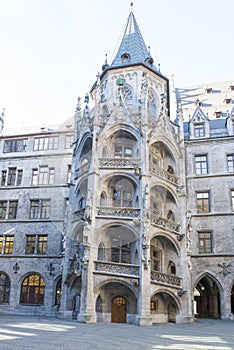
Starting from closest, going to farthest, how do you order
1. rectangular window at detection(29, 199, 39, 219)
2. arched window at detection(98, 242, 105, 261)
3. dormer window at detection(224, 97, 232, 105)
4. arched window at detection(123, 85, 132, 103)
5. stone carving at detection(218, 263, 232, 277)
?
arched window at detection(98, 242, 105, 261)
stone carving at detection(218, 263, 232, 277)
arched window at detection(123, 85, 132, 103)
rectangular window at detection(29, 199, 39, 219)
dormer window at detection(224, 97, 232, 105)

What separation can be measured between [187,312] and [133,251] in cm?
548

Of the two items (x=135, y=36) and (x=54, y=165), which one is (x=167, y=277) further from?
Result: (x=135, y=36)

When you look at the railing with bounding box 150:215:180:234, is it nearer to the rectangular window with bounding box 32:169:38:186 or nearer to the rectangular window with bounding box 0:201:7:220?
the rectangular window with bounding box 32:169:38:186

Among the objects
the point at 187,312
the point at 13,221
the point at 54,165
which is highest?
the point at 54,165

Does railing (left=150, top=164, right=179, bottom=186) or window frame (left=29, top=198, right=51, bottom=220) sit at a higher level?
railing (left=150, top=164, right=179, bottom=186)

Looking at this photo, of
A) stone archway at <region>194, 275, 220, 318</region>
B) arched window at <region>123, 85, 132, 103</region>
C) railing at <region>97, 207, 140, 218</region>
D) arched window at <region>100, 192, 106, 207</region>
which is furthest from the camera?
arched window at <region>123, 85, 132, 103</region>

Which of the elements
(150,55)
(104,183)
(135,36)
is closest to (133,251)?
(104,183)

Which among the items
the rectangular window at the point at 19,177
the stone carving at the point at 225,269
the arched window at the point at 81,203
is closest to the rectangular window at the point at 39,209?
the rectangular window at the point at 19,177

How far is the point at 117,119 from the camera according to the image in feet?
86.5

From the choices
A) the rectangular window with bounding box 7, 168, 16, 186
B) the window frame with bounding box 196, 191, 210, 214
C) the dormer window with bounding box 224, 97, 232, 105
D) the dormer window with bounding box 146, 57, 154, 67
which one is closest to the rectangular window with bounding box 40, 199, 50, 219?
the rectangular window with bounding box 7, 168, 16, 186

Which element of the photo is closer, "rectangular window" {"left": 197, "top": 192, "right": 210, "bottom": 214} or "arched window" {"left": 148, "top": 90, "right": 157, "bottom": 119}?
"rectangular window" {"left": 197, "top": 192, "right": 210, "bottom": 214}

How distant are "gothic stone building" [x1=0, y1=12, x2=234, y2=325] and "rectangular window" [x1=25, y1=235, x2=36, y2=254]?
0.13 meters

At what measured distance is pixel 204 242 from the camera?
2791 centimetres

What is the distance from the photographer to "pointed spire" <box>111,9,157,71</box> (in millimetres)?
32438
